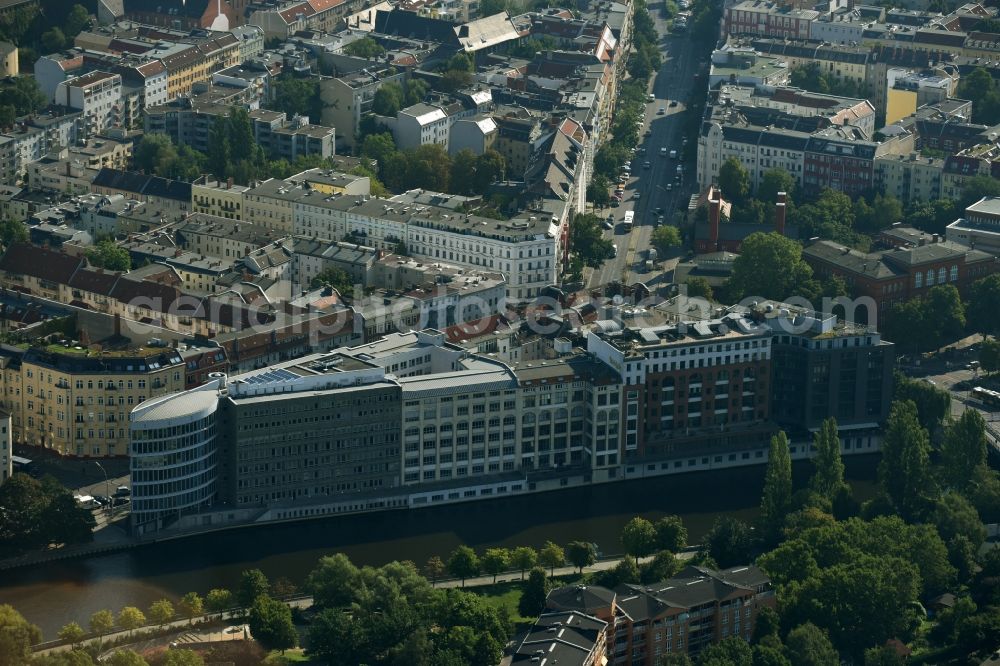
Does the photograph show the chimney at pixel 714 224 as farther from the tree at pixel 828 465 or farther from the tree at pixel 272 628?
the tree at pixel 272 628

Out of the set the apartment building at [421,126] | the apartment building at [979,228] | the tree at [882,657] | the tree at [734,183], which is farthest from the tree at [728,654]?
the apartment building at [421,126]

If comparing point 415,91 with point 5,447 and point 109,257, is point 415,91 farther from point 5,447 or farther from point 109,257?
point 5,447

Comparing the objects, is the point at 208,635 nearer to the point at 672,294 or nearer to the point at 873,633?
the point at 873,633

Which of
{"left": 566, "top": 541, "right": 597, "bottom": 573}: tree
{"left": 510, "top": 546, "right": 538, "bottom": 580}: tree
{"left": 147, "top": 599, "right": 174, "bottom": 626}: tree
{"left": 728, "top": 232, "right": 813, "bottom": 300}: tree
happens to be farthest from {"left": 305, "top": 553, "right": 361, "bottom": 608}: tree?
{"left": 728, "top": 232, "right": 813, "bottom": 300}: tree

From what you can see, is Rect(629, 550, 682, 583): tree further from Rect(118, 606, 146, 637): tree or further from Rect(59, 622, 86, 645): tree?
Rect(59, 622, 86, 645): tree

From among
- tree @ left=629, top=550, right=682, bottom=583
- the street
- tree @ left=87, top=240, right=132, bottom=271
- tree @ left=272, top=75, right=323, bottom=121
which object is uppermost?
tree @ left=272, top=75, right=323, bottom=121

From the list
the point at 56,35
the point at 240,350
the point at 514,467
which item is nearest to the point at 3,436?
the point at 240,350

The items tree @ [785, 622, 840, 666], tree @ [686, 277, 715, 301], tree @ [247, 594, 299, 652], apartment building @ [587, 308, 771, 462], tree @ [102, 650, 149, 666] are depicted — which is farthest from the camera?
tree @ [686, 277, 715, 301]
